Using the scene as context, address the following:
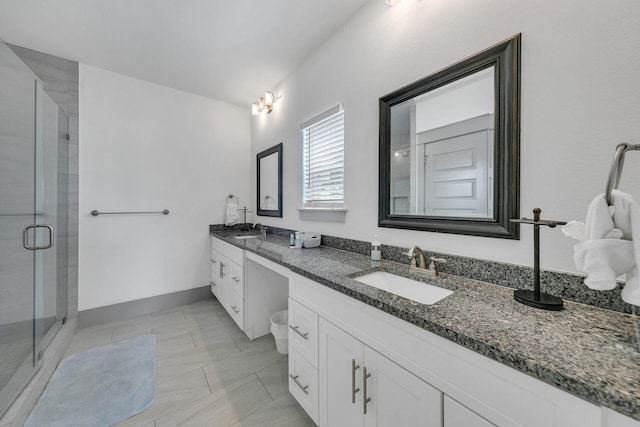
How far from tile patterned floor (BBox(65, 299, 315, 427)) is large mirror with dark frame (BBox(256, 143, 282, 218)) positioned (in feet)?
4.01

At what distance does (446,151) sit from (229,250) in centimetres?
194

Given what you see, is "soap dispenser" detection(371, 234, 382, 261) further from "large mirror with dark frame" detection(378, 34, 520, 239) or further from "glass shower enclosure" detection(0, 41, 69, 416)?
"glass shower enclosure" detection(0, 41, 69, 416)

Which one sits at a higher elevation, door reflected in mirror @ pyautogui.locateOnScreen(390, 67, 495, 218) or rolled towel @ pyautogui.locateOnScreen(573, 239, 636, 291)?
door reflected in mirror @ pyautogui.locateOnScreen(390, 67, 495, 218)

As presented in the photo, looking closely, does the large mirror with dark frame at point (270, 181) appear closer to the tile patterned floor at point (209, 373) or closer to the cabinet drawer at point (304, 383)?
the tile patterned floor at point (209, 373)

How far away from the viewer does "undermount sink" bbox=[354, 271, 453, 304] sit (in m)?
1.03

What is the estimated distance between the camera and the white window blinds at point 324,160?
69.9 inches

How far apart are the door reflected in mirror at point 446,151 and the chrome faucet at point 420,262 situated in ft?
0.69

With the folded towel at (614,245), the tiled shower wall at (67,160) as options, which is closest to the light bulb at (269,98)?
the tiled shower wall at (67,160)

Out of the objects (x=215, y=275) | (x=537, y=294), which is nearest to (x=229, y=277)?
(x=215, y=275)

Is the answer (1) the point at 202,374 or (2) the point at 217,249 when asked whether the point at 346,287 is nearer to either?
(1) the point at 202,374

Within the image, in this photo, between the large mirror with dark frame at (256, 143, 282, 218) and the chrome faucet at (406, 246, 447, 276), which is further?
the large mirror with dark frame at (256, 143, 282, 218)

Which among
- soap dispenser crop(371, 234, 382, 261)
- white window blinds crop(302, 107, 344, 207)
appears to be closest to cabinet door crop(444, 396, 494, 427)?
soap dispenser crop(371, 234, 382, 261)

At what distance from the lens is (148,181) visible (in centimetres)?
246

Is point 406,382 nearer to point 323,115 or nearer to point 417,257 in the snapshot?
point 417,257
